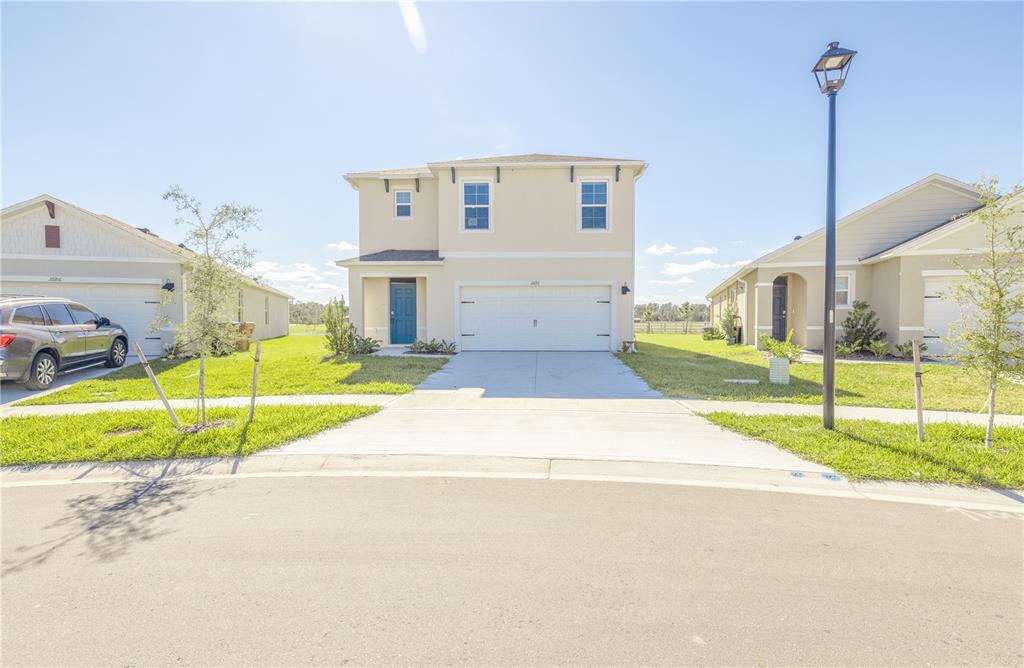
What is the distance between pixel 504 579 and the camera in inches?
115

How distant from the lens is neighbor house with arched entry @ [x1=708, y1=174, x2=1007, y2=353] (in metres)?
14.1

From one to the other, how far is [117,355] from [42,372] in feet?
→ 9.70

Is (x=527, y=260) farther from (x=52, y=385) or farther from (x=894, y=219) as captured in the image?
(x=894, y=219)

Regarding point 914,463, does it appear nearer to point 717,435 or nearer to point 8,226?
point 717,435

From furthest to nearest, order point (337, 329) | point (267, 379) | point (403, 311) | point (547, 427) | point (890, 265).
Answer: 1. point (403, 311)
2. point (890, 265)
3. point (337, 329)
4. point (267, 379)
5. point (547, 427)

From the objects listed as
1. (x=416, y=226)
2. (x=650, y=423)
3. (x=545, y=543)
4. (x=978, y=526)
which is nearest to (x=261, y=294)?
(x=416, y=226)

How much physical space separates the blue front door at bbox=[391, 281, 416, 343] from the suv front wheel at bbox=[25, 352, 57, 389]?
8.79m

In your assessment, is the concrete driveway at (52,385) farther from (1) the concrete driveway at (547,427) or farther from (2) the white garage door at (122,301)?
(1) the concrete driveway at (547,427)

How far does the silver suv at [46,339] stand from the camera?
29.5 feet

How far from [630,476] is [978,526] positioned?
8.76 ft

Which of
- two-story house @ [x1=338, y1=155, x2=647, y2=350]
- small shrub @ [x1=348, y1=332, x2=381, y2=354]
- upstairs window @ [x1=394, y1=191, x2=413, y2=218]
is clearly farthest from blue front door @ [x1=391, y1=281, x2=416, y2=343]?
upstairs window @ [x1=394, y1=191, x2=413, y2=218]

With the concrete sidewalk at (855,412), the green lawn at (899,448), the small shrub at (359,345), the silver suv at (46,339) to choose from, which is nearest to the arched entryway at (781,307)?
the concrete sidewalk at (855,412)

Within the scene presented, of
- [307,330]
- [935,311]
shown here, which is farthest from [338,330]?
[307,330]

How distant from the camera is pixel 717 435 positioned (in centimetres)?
600
